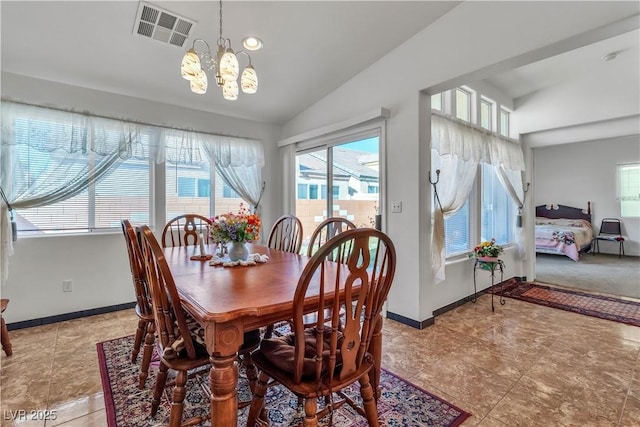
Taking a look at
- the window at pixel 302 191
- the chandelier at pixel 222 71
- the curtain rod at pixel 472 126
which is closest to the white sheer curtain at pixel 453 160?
the curtain rod at pixel 472 126

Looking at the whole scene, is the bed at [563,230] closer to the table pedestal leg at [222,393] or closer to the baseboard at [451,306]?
the baseboard at [451,306]

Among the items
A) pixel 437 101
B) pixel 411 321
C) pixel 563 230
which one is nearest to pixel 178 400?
pixel 411 321

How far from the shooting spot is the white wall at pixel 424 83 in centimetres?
217

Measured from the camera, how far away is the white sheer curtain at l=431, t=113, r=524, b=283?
3.14 metres

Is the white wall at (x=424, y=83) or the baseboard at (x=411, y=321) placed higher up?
the white wall at (x=424, y=83)

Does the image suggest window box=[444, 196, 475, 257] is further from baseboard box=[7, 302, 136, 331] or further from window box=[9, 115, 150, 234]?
baseboard box=[7, 302, 136, 331]

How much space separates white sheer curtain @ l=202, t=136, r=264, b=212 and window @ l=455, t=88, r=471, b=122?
2.65 meters

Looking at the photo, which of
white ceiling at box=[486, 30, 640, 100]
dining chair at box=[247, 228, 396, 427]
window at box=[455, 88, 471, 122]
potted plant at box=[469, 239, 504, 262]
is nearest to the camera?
dining chair at box=[247, 228, 396, 427]

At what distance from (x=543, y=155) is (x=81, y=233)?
9.55 m

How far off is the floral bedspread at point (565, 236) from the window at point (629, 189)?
71 cm

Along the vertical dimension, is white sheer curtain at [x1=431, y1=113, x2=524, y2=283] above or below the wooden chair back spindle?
above

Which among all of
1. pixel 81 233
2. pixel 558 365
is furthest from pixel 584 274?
pixel 81 233

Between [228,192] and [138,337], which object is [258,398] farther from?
[228,192]

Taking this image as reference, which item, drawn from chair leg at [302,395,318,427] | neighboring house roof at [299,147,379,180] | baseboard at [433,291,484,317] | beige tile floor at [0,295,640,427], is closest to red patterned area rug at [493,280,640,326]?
beige tile floor at [0,295,640,427]
